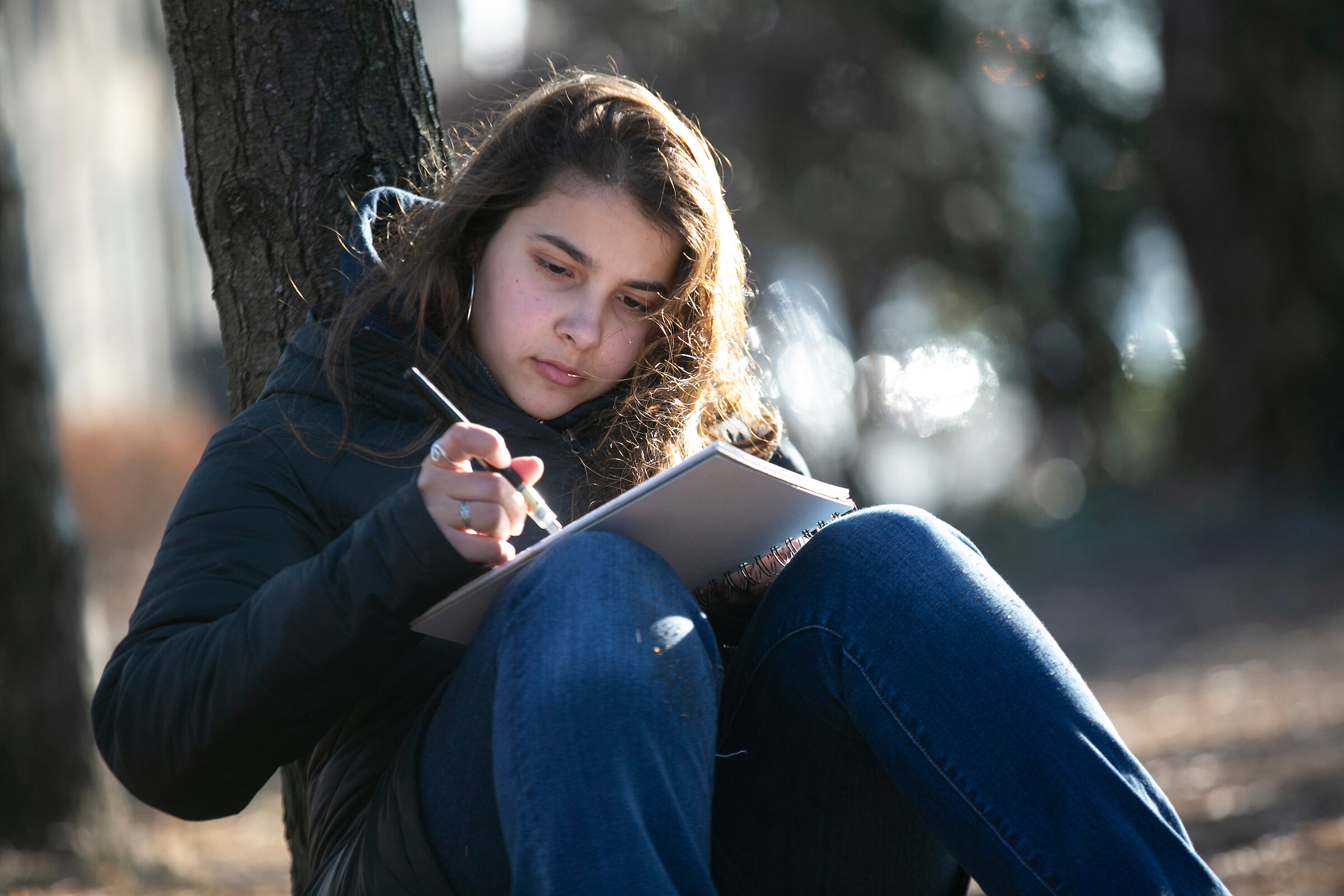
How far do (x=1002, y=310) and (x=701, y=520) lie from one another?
35.9 ft

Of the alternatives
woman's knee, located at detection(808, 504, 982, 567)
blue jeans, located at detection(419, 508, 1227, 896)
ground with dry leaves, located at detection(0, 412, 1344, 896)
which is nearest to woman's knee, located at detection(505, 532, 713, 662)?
blue jeans, located at detection(419, 508, 1227, 896)

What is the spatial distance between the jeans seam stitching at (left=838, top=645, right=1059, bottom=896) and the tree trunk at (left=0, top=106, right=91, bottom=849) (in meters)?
2.53

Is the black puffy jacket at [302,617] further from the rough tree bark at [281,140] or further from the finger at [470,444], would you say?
the rough tree bark at [281,140]

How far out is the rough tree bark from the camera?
1976mm

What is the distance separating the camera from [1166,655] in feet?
17.8

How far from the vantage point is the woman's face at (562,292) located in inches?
68.2

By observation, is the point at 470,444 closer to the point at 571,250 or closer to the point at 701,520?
the point at 701,520

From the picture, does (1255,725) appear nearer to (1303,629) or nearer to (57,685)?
(1303,629)

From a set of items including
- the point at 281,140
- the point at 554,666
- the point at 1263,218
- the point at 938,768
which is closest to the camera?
the point at 554,666

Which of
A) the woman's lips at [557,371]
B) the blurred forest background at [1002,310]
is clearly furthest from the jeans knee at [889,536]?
the blurred forest background at [1002,310]

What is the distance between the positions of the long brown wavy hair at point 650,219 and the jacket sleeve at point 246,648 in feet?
1.53

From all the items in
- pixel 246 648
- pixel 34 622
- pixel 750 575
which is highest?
pixel 246 648

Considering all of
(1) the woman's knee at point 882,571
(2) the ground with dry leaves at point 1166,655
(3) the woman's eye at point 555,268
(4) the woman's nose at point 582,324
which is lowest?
(2) the ground with dry leaves at point 1166,655

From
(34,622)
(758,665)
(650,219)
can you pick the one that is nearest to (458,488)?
(758,665)
